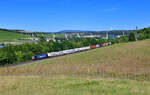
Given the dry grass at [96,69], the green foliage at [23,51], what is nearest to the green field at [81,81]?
the dry grass at [96,69]

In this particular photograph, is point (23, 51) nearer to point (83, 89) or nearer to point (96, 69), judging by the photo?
point (96, 69)

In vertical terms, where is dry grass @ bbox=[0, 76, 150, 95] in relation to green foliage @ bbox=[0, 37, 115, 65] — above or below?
above

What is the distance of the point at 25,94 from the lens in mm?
8633

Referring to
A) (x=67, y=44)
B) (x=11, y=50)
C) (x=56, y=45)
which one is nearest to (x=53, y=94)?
(x=11, y=50)

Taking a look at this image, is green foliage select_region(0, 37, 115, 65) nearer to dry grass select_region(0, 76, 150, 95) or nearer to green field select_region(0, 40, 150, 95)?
green field select_region(0, 40, 150, 95)

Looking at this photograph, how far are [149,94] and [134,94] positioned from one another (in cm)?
63

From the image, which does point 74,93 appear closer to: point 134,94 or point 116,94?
point 116,94

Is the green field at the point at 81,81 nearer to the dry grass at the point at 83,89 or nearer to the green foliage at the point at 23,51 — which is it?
the dry grass at the point at 83,89

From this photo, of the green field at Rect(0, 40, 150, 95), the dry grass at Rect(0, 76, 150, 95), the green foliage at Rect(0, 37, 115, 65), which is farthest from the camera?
the green foliage at Rect(0, 37, 115, 65)

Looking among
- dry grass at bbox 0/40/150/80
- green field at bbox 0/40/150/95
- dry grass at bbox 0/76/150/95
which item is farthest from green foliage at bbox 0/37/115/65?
dry grass at bbox 0/76/150/95

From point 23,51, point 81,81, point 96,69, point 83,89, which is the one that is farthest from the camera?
point 23,51

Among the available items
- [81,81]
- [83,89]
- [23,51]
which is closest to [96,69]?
[81,81]

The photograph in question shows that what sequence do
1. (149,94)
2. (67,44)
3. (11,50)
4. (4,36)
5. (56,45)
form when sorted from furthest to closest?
1. (4,36)
2. (67,44)
3. (56,45)
4. (11,50)
5. (149,94)

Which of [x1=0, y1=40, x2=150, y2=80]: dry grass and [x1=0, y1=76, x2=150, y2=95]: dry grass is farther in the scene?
[x1=0, y1=40, x2=150, y2=80]: dry grass
